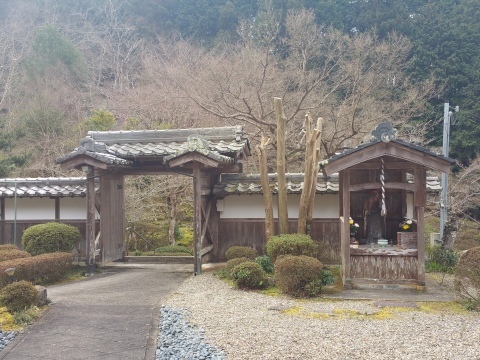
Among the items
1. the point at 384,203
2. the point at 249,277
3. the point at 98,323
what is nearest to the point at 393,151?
the point at 384,203

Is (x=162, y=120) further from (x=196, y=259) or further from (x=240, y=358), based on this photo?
(x=240, y=358)

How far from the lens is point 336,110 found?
20.1 metres

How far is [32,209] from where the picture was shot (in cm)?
1302

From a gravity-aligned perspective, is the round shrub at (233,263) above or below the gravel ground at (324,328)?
above

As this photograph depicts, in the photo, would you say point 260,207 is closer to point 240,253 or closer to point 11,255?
point 240,253

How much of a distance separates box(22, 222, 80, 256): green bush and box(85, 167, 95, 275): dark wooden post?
2.65 feet

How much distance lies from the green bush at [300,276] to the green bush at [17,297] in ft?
14.1

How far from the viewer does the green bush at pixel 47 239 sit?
1108 cm

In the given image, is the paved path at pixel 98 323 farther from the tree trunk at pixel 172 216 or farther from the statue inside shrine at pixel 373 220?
the tree trunk at pixel 172 216

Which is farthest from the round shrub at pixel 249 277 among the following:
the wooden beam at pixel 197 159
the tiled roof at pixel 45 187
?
the tiled roof at pixel 45 187

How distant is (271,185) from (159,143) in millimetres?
3286

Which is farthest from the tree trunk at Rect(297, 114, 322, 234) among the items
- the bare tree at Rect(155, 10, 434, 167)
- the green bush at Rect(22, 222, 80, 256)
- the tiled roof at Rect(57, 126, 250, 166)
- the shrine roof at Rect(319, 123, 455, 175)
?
the bare tree at Rect(155, 10, 434, 167)

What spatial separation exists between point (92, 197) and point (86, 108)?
16.4 m

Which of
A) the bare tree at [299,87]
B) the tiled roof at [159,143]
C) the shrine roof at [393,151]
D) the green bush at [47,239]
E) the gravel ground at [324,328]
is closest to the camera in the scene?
the gravel ground at [324,328]
